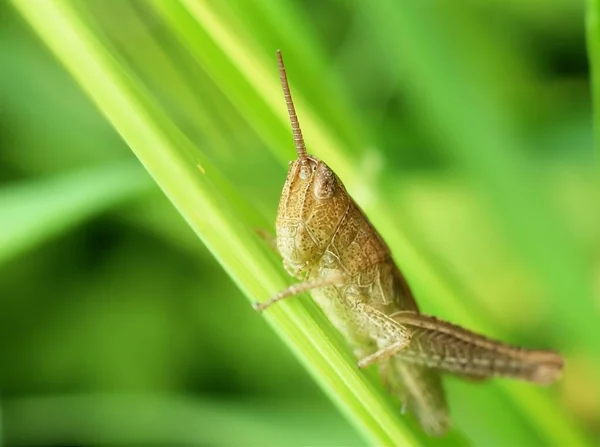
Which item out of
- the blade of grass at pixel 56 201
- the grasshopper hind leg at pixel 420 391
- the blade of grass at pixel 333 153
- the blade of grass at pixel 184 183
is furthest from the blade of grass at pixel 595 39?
the blade of grass at pixel 56 201

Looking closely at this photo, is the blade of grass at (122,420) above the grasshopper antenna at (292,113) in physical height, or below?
below

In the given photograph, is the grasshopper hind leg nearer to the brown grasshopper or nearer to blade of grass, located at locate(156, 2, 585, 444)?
the brown grasshopper

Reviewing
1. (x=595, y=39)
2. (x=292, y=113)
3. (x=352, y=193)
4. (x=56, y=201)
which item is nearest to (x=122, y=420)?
(x=56, y=201)

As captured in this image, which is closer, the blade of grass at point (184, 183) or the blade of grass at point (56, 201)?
the blade of grass at point (184, 183)

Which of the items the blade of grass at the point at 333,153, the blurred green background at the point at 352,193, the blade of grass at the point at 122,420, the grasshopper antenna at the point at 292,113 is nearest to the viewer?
the grasshopper antenna at the point at 292,113

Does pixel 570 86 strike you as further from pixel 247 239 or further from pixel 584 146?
pixel 247 239

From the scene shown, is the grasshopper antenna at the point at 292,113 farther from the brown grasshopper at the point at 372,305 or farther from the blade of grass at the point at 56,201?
the blade of grass at the point at 56,201

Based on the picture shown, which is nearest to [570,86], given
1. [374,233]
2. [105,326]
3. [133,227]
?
[374,233]

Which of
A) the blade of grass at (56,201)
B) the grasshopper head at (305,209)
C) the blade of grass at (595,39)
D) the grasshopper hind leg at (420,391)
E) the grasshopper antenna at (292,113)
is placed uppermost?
the blade of grass at (56,201)

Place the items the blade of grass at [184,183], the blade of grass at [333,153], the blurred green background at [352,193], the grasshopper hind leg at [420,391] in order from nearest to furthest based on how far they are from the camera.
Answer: the blade of grass at [184,183]
the blade of grass at [333,153]
the grasshopper hind leg at [420,391]
the blurred green background at [352,193]
